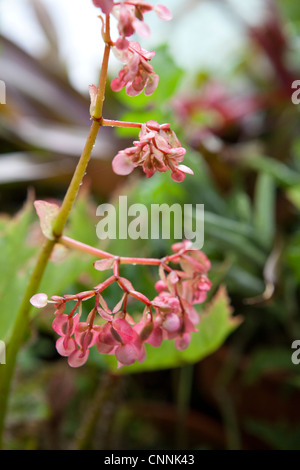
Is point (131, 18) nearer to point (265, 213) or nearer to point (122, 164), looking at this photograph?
point (122, 164)

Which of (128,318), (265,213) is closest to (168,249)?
(265,213)

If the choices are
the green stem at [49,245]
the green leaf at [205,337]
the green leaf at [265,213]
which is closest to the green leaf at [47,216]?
the green stem at [49,245]

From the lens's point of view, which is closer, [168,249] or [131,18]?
[131,18]

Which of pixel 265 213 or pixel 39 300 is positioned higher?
pixel 265 213

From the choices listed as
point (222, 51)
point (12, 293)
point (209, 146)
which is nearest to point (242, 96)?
point (209, 146)
